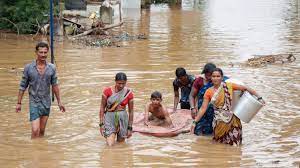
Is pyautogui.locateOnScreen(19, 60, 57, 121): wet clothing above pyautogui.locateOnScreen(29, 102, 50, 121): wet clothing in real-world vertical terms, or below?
above

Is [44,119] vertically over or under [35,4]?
under

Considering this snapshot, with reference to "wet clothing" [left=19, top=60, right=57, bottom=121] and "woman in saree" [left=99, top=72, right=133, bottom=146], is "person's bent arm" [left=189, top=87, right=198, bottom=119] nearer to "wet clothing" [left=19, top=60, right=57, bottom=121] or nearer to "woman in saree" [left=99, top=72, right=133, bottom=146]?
"woman in saree" [left=99, top=72, right=133, bottom=146]

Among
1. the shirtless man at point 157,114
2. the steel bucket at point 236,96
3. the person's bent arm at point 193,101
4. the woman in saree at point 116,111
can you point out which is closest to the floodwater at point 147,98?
the woman in saree at point 116,111

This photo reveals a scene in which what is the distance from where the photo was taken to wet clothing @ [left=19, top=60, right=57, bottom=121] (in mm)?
7793

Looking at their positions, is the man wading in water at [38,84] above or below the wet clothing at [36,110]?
above

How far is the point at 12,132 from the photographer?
9039 millimetres

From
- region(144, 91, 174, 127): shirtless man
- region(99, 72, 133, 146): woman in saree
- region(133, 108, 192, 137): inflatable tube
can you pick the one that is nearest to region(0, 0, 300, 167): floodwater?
region(133, 108, 192, 137): inflatable tube

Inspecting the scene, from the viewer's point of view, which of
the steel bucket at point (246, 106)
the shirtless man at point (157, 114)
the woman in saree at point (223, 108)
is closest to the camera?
the steel bucket at point (246, 106)

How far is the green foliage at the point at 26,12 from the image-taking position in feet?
73.3

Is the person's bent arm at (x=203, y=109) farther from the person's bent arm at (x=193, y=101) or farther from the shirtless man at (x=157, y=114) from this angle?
the shirtless man at (x=157, y=114)

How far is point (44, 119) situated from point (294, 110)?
16.1ft

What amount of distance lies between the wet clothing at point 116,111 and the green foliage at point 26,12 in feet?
49.7

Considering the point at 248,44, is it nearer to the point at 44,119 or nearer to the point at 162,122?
the point at 162,122

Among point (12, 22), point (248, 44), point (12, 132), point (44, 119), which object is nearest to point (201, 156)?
point (44, 119)
